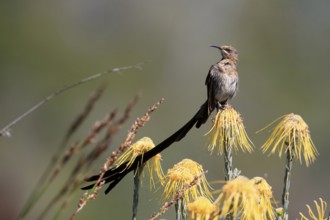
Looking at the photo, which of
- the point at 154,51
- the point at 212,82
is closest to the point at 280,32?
the point at 154,51

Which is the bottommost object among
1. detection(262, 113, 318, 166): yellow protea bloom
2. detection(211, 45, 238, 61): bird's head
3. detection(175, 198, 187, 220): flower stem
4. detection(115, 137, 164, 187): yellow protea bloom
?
detection(175, 198, 187, 220): flower stem

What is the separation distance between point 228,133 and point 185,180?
33cm

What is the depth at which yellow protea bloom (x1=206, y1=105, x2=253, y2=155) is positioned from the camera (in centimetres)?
281

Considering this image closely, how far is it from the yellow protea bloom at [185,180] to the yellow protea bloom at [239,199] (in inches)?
18.4

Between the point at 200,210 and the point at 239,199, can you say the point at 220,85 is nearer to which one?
the point at 200,210

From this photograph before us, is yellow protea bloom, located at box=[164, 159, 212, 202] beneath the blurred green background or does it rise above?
beneath

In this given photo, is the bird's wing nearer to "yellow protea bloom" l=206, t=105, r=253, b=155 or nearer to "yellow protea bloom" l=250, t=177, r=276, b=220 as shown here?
"yellow protea bloom" l=206, t=105, r=253, b=155

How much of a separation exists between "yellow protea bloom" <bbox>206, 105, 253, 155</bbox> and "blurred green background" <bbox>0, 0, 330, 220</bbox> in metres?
11.8

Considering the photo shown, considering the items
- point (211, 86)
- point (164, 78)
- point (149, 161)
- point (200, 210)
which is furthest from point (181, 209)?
point (164, 78)

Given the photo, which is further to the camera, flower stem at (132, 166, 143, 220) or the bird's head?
the bird's head

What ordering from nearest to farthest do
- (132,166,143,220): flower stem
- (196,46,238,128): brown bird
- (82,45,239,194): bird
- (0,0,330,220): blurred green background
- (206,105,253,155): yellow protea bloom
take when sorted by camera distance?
1. (132,166,143,220): flower stem
2. (206,105,253,155): yellow protea bloom
3. (82,45,239,194): bird
4. (196,46,238,128): brown bird
5. (0,0,330,220): blurred green background

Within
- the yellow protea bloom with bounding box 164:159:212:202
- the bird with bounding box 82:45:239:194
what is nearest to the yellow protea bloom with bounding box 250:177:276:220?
the yellow protea bloom with bounding box 164:159:212:202

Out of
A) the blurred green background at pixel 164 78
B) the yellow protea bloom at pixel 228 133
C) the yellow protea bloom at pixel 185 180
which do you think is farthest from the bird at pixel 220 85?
the blurred green background at pixel 164 78

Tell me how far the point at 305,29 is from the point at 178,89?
8570mm
